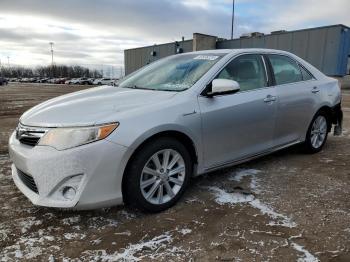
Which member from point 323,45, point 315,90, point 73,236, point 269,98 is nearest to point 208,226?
point 73,236

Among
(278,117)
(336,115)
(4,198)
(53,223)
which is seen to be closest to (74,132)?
(53,223)

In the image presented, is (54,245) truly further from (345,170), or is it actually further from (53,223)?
(345,170)

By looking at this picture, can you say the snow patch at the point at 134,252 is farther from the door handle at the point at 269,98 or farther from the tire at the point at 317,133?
the tire at the point at 317,133

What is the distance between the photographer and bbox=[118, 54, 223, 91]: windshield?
383cm

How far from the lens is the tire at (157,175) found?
310 centimetres

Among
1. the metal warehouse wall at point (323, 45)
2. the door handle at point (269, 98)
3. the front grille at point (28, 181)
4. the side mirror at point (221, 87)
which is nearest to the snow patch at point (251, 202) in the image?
the side mirror at point (221, 87)

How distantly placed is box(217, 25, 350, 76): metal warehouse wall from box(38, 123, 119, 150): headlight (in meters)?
26.6

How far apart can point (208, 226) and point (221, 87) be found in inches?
54.7

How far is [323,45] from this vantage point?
2684 cm

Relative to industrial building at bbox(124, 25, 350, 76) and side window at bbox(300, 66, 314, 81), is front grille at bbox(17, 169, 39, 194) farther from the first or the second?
industrial building at bbox(124, 25, 350, 76)

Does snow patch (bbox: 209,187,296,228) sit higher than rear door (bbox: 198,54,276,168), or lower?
lower

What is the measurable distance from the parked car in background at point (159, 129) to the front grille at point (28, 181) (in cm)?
2

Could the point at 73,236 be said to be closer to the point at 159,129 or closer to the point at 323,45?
the point at 159,129

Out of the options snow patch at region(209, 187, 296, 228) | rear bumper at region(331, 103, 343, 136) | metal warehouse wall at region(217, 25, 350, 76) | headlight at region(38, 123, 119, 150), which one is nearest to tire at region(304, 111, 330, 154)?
rear bumper at region(331, 103, 343, 136)
